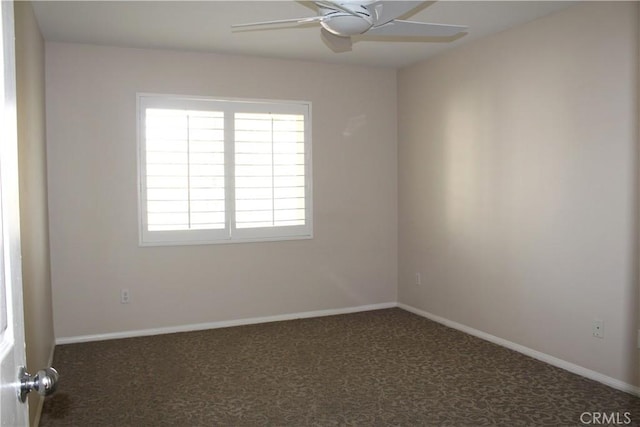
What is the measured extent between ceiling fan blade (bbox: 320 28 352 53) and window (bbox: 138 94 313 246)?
2.30 ft

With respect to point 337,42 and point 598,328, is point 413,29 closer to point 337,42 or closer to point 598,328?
point 337,42

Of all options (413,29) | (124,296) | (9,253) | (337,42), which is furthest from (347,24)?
(124,296)

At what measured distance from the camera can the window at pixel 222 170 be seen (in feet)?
15.7

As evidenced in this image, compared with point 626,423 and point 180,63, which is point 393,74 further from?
point 626,423

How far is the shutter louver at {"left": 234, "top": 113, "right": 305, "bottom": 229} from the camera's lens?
5.11m

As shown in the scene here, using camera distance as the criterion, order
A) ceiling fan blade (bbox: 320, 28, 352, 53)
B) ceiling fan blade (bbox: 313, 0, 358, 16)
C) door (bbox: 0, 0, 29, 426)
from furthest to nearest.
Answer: ceiling fan blade (bbox: 320, 28, 352, 53), ceiling fan blade (bbox: 313, 0, 358, 16), door (bbox: 0, 0, 29, 426)

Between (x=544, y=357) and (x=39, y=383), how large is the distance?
3.74 m

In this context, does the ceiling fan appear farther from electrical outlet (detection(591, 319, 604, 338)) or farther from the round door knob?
electrical outlet (detection(591, 319, 604, 338))

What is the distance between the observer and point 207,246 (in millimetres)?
5020

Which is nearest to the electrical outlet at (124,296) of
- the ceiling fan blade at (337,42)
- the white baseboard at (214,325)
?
the white baseboard at (214,325)

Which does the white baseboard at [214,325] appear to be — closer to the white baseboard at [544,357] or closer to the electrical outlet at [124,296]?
the electrical outlet at [124,296]

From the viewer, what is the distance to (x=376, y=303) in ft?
18.9

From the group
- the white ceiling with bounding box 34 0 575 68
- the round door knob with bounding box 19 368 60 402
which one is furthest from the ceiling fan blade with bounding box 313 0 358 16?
the round door knob with bounding box 19 368 60 402

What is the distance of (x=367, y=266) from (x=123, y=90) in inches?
117
